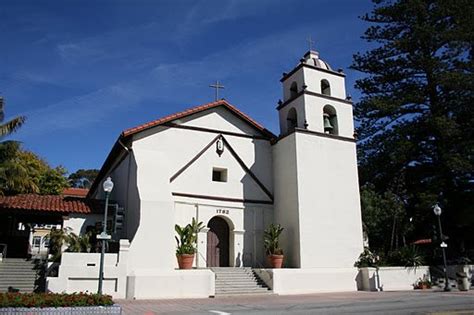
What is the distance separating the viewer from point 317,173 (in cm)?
2134

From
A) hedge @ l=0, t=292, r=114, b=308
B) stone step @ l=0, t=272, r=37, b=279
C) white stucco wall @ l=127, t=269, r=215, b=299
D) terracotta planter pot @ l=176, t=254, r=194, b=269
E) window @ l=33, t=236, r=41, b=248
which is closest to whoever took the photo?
hedge @ l=0, t=292, r=114, b=308

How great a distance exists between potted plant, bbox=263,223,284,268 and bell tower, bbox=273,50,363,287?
86 cm

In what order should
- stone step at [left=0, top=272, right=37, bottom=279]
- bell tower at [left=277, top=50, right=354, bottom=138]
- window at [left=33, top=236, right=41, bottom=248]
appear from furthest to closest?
window at [left=33, top=236, right=41, bottom=248] → bell tower at [left=277, top=50, right=354, bottom=138] → stone step at [left=0, top=272, right=37, bottom=279]

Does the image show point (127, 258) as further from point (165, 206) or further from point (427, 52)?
point (427, 52)

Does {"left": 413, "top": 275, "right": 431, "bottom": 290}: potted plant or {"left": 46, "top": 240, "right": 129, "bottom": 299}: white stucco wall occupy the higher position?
{"left": 46, "top": 240, "right": 129, "bottom": 299}: white stucco wall

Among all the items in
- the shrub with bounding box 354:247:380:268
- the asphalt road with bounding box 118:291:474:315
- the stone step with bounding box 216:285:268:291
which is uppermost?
the shrub with bounding box 354:247:380:268

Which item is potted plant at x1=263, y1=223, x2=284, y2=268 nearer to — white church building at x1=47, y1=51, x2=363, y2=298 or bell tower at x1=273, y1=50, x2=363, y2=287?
white church building at x1=47, y1=51, x2=363, y2=298

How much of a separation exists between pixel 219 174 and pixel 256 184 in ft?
6.83

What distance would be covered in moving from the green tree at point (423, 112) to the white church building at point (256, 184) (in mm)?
6758

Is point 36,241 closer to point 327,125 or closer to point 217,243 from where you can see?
point 217,243

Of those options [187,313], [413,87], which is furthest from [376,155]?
[187,313]

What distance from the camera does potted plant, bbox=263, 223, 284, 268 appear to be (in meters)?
19.5

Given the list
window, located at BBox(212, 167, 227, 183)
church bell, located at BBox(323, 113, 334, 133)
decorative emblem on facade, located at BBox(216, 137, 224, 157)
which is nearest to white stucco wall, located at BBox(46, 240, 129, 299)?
window, located at BBox(212, 167, 227, 183)

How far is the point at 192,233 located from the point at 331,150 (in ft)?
28.8
